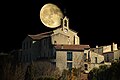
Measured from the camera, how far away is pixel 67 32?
44.5 metres

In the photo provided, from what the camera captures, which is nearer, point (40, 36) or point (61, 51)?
point (61, 51)

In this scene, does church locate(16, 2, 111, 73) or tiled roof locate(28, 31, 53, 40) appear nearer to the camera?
church locate(16, 2, 111, 73)

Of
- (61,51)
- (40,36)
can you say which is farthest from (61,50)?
(40,36)

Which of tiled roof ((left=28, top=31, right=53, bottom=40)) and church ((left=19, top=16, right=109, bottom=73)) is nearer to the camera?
church ((left=19, top=16, right=109, bottom=73))

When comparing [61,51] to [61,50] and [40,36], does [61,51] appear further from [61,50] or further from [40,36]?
[40,36]

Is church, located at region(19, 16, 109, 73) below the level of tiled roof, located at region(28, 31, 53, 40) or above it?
below

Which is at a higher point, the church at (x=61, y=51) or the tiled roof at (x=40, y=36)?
the tiled roof at (x=40, y=36)

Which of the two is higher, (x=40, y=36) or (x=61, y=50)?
(x=40, y=36)

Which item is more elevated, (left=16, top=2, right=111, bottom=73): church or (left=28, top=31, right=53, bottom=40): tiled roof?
(left=28, top=31, right=53, bottom=40): tiled roof

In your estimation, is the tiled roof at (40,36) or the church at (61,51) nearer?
the church at (61,51)

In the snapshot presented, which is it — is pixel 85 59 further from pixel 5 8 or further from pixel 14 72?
pixel 14 72

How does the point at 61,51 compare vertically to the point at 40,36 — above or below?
below

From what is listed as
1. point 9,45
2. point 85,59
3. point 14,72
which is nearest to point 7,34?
point 9,45

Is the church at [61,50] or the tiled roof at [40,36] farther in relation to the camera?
the tiled roof at [40,36]
